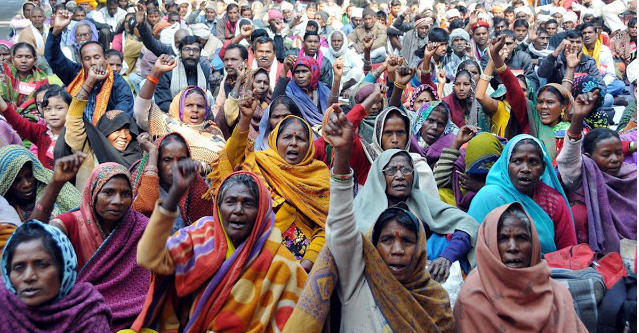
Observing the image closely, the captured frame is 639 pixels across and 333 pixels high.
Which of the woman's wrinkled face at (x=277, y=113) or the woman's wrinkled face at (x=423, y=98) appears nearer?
the woman's wrinkled face at (x=277, y=113)

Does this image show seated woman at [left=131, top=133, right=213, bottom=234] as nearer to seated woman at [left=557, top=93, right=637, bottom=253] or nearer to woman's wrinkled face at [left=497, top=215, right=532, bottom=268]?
woman's wrinkled face at [left=497, top=215, right=532, bottom=268]

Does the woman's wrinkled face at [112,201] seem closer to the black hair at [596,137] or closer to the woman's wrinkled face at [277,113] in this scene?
the woman's wrinkled face at [277,113]

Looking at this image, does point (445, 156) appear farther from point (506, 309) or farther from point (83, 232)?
point (83, 232)

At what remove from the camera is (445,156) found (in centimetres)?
527

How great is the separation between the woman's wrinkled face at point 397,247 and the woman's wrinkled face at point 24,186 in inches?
89.6

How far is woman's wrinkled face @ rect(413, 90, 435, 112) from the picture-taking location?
22.6 feet

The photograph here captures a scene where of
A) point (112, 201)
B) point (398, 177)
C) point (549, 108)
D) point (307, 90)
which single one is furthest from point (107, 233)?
point (307, 90)

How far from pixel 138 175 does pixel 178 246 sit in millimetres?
1564

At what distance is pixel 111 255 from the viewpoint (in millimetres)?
3775

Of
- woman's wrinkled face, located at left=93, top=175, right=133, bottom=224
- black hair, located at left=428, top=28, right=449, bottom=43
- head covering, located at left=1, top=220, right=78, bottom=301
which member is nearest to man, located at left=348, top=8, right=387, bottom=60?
black hair, located at left=428, top=28, right=449, bottom=43

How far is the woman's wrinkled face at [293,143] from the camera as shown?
4820 millimetres

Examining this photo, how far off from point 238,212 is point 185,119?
2760 millimetres

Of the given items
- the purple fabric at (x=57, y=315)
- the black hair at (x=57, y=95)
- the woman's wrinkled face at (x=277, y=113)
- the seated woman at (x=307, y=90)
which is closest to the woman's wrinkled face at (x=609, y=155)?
the woman's wrinkled face at (x=277, y=113)

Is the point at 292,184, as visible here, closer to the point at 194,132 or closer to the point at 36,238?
the point at 194,132
